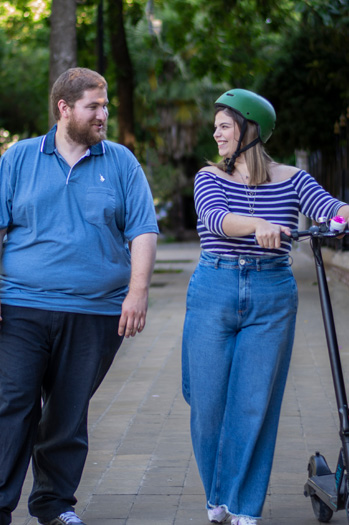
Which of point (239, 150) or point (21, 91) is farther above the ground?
point (21, 91)

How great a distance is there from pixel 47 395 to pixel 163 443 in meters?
1.71

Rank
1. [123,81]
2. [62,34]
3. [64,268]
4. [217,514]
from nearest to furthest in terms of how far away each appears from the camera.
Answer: [64,268], [217,514], [62,34], [123,81]

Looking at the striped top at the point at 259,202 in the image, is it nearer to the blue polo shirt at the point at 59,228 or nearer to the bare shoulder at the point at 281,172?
the bare shoulder at the point at 281,172

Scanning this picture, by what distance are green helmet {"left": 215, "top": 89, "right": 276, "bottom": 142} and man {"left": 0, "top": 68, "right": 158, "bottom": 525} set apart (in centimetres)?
49

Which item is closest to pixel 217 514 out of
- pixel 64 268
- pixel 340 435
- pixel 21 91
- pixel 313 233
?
pixel 340 435

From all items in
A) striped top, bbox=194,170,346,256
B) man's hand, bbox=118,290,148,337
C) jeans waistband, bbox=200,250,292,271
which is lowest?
man's hand, bbox=118,290,148,337

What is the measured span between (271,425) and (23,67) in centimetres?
3960

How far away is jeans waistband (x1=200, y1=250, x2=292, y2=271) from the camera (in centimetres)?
373

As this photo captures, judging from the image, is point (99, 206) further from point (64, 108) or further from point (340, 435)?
point (340, 435)

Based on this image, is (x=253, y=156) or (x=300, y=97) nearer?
(x=253, y=156)

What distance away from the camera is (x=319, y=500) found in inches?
156

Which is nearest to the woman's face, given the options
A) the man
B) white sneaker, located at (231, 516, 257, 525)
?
the man

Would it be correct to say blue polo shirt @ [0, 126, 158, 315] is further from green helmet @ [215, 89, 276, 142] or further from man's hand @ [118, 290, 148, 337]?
green helmet @ [215, 89, 276, 142]

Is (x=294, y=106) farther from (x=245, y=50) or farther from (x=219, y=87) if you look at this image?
(x=219, y=87)
